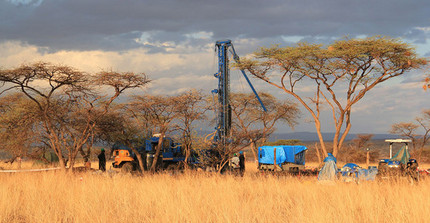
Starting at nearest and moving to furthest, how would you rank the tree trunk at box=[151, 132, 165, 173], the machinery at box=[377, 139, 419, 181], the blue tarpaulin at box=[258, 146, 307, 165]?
the machinery at box=[377, 139, 419, 181] → the tree trunk at box=[151, 132, 165, 173] → the blue tarpaulin at box=[258, 146, 307, 165]

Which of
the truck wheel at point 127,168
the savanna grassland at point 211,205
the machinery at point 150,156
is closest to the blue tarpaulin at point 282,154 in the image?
the machinery at point 150,156

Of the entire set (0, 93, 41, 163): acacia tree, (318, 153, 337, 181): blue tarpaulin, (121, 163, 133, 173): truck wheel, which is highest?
(0, 93, 41, 163): acacia tree

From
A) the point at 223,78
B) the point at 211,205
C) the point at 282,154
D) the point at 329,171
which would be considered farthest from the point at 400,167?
the point at 223,78

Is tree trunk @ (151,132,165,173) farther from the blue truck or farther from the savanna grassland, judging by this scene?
the savanna grassland

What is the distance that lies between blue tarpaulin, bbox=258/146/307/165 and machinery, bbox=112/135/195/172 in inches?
200

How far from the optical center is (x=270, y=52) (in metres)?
33.0

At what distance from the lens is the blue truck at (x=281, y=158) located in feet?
86.2

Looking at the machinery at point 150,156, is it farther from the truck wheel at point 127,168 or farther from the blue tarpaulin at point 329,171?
the blue tarpaulin at point 329,171

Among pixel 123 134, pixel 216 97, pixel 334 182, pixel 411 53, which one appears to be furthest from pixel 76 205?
pixel 216 97

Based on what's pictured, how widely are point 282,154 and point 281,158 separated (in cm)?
24

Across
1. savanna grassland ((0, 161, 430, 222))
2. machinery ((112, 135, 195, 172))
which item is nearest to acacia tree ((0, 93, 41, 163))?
machinery ((112, 135, 195, 172))

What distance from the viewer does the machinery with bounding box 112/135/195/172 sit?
78.7 ft

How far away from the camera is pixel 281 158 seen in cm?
2639

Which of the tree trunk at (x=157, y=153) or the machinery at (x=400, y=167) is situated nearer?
the machinery at (x=400, y=167)
